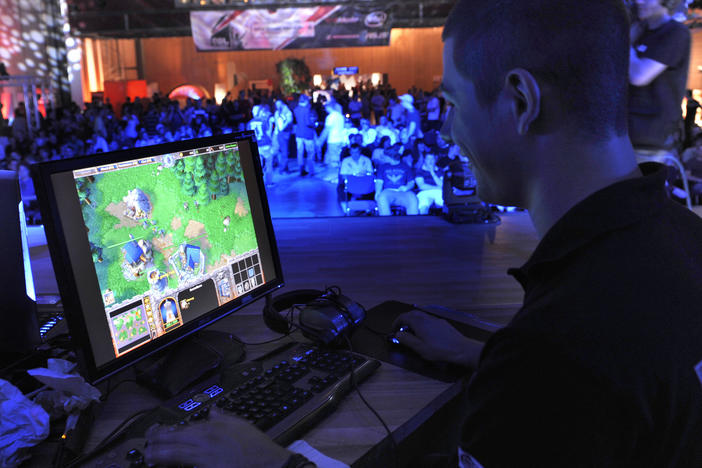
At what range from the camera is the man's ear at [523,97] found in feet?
2.03

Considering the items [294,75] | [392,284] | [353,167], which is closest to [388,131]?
[353,167]

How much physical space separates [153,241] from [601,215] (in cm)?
69

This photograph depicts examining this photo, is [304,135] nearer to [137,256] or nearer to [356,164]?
[356,164]

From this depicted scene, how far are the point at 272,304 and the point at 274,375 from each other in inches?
11.4

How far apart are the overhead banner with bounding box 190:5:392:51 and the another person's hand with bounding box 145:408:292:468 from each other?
10.1 meters

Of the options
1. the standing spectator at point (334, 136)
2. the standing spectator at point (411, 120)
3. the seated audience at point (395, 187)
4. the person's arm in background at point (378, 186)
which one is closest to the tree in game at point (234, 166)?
the seated audience at point (395, 187)

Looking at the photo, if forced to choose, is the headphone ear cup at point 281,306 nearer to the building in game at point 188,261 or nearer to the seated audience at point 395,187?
the building in game at point 188,261

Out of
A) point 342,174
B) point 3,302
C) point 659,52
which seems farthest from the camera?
point 342,174

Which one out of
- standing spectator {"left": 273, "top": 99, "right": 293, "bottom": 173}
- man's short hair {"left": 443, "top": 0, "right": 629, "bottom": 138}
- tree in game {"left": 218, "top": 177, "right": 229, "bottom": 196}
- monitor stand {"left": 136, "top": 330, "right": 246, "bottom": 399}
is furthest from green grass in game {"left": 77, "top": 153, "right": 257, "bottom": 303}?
standing spectator {"left": 273, "top": 99, "right": 293, "bottom": 173}

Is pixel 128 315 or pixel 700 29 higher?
pixel 700 29

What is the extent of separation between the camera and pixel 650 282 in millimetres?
523

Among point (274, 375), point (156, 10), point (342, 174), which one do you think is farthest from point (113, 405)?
point (156, 10)

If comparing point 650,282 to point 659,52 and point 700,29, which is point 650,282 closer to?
point 659,52

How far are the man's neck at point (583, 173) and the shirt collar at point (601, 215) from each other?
33 mm
